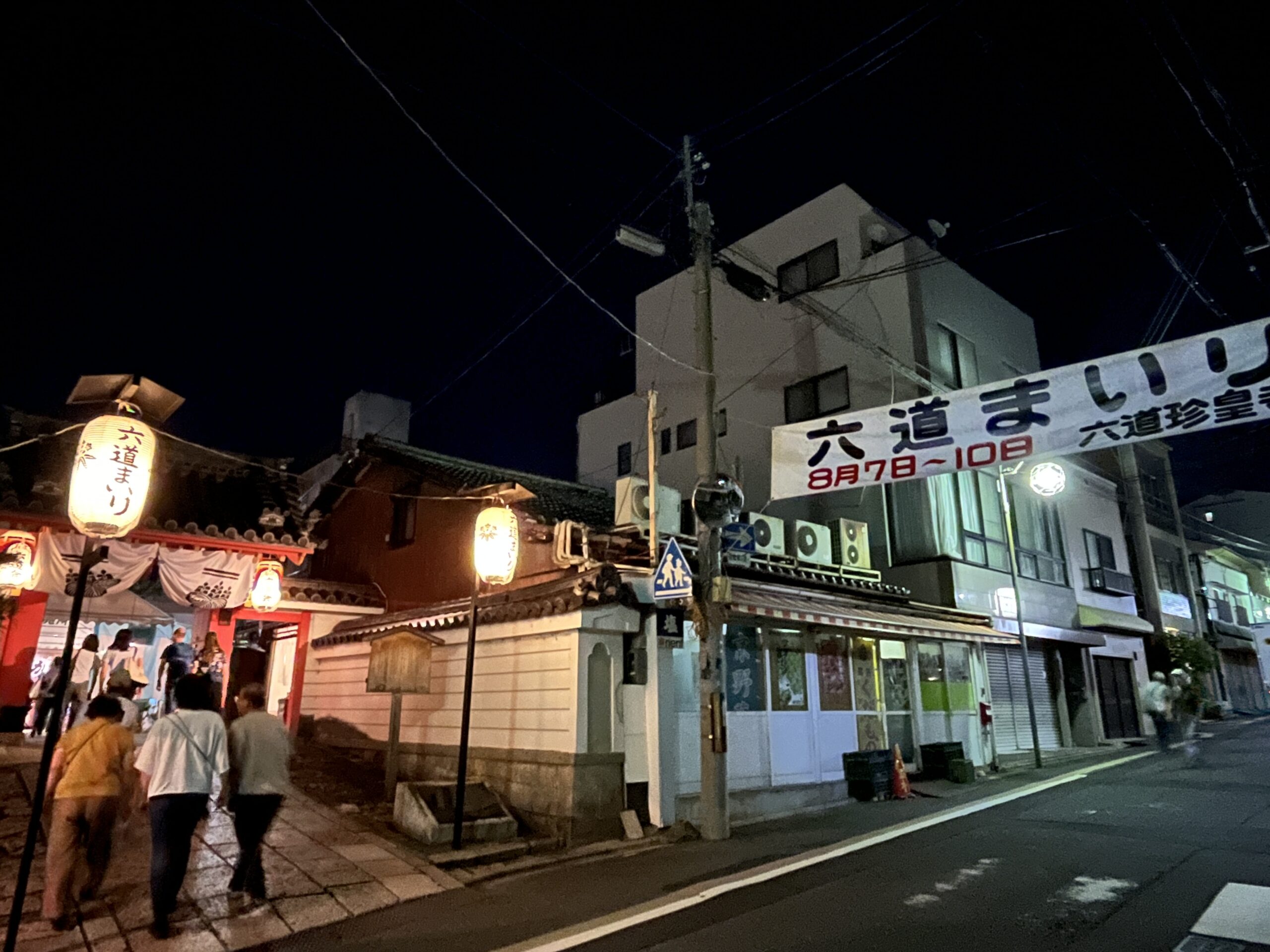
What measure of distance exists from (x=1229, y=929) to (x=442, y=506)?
633 inches

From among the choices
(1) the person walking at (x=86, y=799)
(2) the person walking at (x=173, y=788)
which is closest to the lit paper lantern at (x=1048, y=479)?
(2) the person walking at (x=173, y=788)

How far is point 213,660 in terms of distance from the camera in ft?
50.5

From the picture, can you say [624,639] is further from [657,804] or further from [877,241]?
[877,241]

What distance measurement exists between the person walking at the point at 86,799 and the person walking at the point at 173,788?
0.35 metres

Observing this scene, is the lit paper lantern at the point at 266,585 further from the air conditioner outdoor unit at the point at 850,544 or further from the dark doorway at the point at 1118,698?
the dark doorway at the point at 1118,698

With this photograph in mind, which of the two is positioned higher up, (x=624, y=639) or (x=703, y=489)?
(x=703, y=489)

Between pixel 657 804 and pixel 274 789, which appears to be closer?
pixel 274 789

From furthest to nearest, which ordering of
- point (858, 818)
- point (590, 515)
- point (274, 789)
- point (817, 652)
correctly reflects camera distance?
point (590, 515) < point (817, 652) < point (858, 818) < point (274, 789)

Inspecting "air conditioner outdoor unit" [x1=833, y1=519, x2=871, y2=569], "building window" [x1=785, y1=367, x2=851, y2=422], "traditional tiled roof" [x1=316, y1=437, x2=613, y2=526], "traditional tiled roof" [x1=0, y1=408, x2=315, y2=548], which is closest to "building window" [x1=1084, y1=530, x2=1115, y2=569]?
"building window" [x1=785, y1=367, x2=851, y2=422]

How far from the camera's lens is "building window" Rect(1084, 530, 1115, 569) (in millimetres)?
27734

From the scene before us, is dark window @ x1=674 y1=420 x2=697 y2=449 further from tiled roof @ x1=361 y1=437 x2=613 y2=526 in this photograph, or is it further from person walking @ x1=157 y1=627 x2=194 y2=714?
person walking @ x1=157 y1=627 x2=194 y2=714

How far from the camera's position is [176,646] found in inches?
567

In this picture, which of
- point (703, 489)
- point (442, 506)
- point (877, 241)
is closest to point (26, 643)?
point (442, 506)

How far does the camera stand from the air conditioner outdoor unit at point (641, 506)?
47.8 ft
